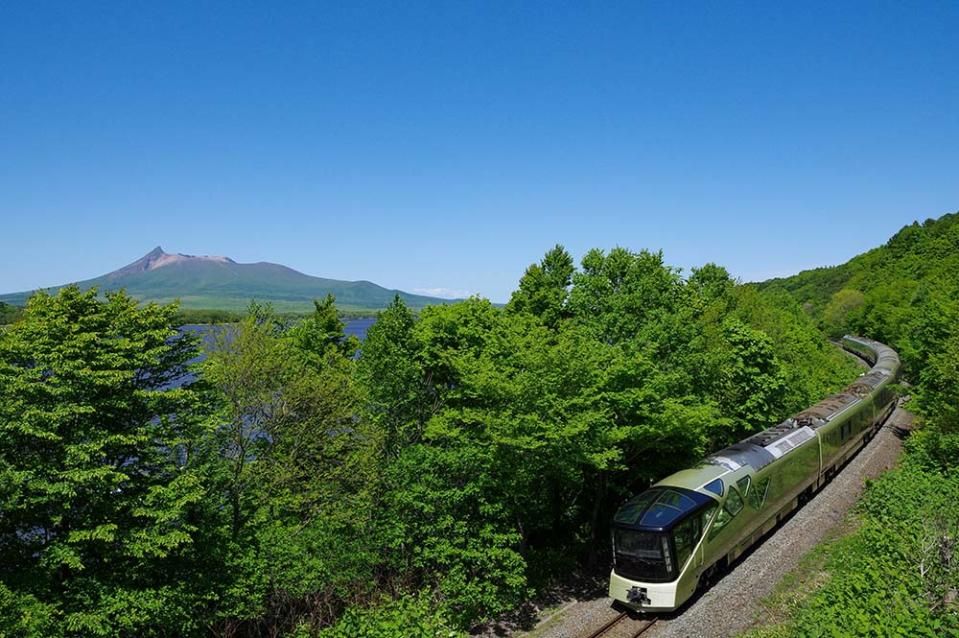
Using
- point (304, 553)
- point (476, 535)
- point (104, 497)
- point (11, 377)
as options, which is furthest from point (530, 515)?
point (11, 377)

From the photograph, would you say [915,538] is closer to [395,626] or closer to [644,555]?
[644,555]

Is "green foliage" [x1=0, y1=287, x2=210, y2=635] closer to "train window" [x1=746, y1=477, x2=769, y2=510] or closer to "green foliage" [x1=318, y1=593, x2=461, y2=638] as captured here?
"green foliage" [x1=318, y1=593, x2=461, y2=638]

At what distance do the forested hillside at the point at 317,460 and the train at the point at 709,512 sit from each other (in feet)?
8.09

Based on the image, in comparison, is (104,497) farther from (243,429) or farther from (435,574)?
(435,574)

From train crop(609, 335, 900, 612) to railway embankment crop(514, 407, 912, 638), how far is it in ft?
1.51

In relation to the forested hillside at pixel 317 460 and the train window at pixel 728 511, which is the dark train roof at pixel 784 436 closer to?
the train window at pixel 728 511

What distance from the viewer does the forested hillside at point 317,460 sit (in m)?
14.7

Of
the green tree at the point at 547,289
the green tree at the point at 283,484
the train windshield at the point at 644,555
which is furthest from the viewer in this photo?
the green tree at the point at 547,289

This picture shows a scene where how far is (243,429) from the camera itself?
2261 cm

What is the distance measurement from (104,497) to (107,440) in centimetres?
175

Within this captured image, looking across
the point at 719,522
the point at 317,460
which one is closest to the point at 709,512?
the point at 719,522

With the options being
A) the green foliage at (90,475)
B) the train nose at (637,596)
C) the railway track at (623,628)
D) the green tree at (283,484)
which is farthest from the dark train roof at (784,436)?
the green foliage at (90,475)

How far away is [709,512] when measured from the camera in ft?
55.1

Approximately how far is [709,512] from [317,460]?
17.2 meters
